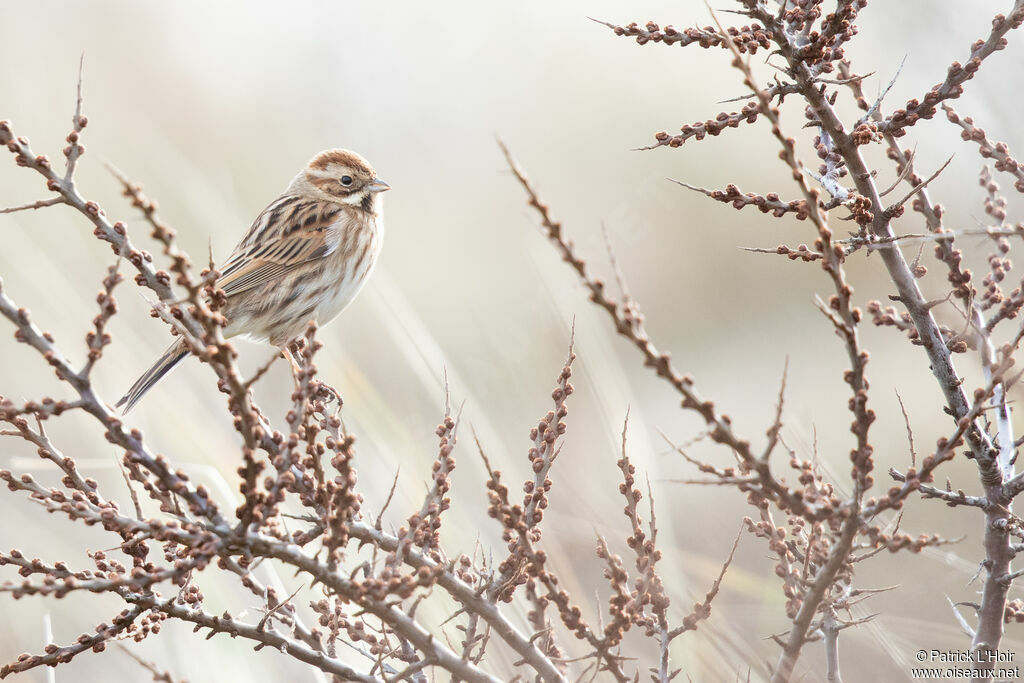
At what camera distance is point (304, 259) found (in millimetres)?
5145

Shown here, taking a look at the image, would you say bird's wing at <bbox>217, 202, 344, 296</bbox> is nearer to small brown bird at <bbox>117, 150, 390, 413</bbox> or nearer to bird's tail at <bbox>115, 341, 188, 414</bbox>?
small brown bird at <bbox>117, 150, 390, 413</bbox>

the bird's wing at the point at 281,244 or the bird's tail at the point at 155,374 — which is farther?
the bird's wing at the point at 281,244

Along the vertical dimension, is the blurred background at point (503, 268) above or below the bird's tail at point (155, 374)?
above

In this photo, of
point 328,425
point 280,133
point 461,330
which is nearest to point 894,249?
point 328,425

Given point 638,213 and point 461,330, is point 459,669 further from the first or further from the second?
point 638,213

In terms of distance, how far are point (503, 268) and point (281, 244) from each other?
231 inches

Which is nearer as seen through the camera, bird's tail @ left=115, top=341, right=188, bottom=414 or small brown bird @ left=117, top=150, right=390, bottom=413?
bird's tail @ left=115, top=341, right=188, bottom=414

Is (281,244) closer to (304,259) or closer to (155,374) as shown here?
(304,259)

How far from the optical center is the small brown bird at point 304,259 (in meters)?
5.04

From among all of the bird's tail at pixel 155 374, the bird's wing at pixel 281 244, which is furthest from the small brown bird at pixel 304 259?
the bird's tail at pixel 155 374

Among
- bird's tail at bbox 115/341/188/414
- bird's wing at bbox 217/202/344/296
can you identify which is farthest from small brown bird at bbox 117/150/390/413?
bird's tail at bbox 115/341/188/414

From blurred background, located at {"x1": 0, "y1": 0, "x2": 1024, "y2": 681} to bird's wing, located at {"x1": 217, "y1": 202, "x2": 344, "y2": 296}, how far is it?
1.44ft

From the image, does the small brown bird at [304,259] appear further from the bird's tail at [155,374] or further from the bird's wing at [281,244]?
the bird's tail at [155,374]

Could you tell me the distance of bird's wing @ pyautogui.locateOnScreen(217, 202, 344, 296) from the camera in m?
5.01
